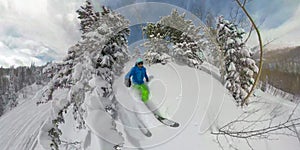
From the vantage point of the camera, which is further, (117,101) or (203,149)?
(203,149)

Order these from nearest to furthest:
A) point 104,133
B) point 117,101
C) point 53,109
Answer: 1. point 104,133
2. point 53,109
3. point 117,101

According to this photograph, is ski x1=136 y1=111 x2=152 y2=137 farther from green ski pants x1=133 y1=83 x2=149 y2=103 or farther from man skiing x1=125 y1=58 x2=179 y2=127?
green ski pants x1=133 y1=83 x2=149 y2=103

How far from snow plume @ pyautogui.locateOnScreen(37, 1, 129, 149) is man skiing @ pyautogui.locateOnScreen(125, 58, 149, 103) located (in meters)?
0.34

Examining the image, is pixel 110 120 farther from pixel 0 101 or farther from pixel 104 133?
pixel 0 101

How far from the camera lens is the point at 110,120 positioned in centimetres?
294

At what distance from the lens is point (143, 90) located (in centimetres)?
476

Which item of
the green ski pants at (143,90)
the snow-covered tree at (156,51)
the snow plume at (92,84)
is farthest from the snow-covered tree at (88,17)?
the snow-covered tree at (156,51)

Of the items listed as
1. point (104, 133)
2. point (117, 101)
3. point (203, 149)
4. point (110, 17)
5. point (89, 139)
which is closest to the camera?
point (104, 133)

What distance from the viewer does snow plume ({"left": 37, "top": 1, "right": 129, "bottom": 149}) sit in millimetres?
2918

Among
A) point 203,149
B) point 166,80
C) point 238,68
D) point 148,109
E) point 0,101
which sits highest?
point 238,68

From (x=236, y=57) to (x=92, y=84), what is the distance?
9.27m

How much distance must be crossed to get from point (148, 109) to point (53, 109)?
6.17 feet

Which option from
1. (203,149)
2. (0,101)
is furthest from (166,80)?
(0,101)

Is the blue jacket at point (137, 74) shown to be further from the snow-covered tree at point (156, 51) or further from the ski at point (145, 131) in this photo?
the snow-covered tree at point (156, 51)
